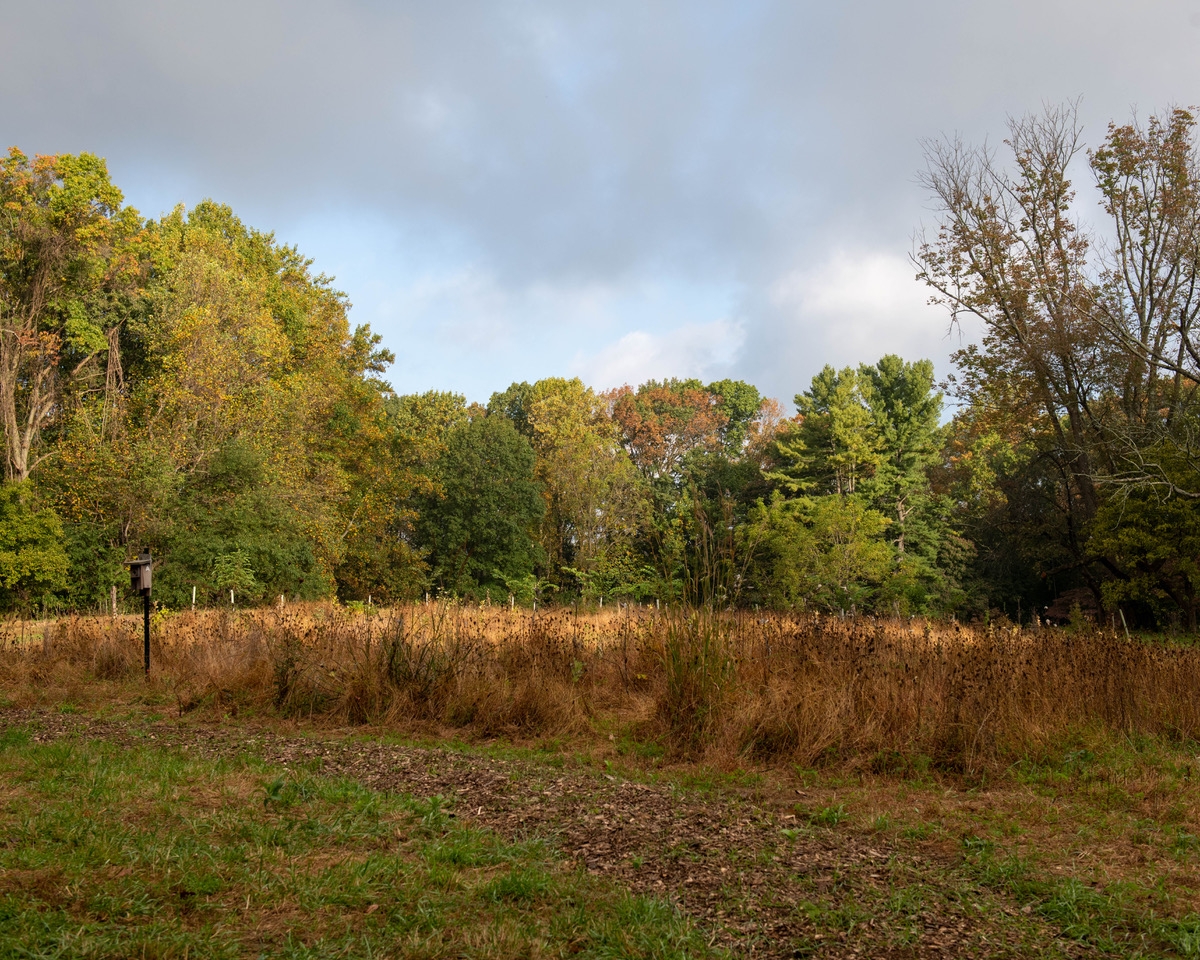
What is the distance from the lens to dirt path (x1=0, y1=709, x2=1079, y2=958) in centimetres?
328

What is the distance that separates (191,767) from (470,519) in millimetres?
28511

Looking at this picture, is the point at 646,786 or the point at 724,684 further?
the point at 724,684

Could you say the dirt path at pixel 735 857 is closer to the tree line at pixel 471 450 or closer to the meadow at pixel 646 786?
the meadow at pixel 646 786

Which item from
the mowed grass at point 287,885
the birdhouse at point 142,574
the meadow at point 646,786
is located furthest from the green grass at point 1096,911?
the birdhouse at point 142,574

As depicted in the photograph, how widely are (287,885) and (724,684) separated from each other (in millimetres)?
3915

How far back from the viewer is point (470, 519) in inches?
1341

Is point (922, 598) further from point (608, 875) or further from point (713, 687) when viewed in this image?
point (608, 875)

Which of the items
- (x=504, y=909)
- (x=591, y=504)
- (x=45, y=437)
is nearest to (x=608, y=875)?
(x=504, y=909)

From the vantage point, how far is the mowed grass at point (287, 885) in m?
3.04

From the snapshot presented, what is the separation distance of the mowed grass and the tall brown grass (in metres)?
2.60

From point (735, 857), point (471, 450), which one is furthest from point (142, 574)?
point (471, 450)

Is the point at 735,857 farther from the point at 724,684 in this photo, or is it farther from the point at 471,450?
the point at 471,450

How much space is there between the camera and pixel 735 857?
160 inches

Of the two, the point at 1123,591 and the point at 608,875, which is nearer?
the point at 608,875
